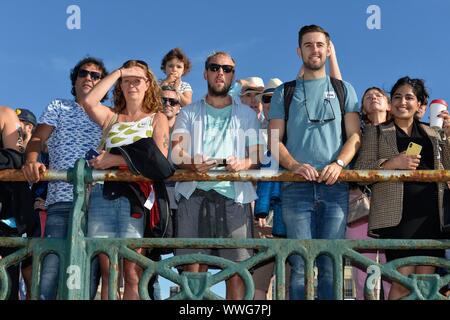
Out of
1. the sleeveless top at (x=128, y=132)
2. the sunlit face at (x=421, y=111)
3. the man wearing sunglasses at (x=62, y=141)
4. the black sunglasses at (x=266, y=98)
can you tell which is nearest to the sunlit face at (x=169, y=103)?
the man wearing sunglasses at (x=62, y=141)

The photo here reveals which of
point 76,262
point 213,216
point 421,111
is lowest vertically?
point 76,262

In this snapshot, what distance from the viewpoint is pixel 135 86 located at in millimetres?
4801

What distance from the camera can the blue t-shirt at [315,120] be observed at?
457 centimetres

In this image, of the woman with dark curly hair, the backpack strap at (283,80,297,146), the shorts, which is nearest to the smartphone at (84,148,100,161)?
the shorts

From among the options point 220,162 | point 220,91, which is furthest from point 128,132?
point 220,91

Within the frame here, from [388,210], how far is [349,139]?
58 centimetres

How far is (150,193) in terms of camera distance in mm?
4289

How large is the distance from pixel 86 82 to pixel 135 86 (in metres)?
0.60

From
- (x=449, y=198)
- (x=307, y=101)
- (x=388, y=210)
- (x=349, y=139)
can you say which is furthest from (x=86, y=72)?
(x=449, y=198)

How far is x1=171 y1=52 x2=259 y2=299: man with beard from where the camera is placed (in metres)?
4.45

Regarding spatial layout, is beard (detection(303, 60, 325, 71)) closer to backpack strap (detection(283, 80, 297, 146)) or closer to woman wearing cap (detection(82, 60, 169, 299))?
backpack strap (detection(283, 80, 297, 146))

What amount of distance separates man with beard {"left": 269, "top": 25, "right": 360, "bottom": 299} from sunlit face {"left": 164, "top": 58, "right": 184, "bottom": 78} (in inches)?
78.1

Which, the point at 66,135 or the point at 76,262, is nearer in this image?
the point at 76,262

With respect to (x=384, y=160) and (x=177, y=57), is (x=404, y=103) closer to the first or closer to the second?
(x=384, y=160)
